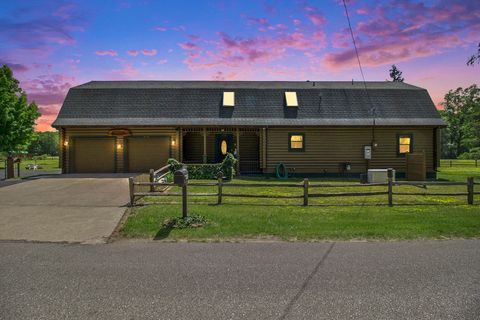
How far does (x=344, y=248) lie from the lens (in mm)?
7117

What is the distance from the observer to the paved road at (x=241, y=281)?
4.32 m

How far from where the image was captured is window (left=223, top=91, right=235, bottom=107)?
23.5m

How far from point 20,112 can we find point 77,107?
13.8 meters

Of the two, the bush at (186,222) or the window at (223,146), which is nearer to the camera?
the bush at (186,222)

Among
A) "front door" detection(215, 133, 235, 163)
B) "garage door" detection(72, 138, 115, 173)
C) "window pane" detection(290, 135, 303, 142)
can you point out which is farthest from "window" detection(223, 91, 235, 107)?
"garage door" detection(72, 138, 115, 173)

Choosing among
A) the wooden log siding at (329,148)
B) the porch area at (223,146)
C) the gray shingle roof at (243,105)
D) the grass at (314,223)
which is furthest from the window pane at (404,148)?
the grass at (314,223)

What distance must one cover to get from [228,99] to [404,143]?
12.8 metres

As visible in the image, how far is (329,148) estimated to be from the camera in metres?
22.5

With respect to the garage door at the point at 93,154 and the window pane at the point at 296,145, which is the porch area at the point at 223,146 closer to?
the window pane at the point at 296,145

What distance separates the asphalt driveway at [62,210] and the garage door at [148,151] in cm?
586

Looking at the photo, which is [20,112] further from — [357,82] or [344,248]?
[344,248]

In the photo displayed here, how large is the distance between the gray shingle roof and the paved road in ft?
51.0

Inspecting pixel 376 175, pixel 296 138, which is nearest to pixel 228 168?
pixel 296 138

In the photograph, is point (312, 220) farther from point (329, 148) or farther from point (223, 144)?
point (223, 144)
